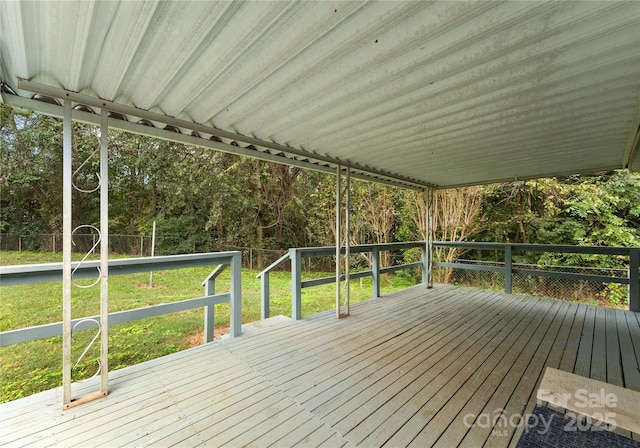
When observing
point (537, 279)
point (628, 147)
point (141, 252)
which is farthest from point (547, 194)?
point (141, 252)

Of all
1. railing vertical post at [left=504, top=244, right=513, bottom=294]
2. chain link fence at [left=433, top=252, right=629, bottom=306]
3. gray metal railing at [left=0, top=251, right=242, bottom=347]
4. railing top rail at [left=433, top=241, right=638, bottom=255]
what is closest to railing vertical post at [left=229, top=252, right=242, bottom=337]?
gray metal railing at [left=0, top=251, right=242, bottom=347]

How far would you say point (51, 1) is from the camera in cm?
114

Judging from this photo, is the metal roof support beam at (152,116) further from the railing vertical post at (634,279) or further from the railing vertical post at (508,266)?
the railing vertical post at (634,279)

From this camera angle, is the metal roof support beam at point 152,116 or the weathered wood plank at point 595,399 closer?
the weathered wood plank at point 595,399

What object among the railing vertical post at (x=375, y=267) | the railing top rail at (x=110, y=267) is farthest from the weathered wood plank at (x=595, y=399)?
the railing vertical post at (x=375, y=267)

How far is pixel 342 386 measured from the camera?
217cm

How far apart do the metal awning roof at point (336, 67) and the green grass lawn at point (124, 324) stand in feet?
9.81

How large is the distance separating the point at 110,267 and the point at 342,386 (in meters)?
2.17

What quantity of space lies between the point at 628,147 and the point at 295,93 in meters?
3.81

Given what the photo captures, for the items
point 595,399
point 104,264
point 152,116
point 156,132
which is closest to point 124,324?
point 104,264

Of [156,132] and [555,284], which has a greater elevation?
[156,132]

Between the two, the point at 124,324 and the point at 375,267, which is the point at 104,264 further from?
the point at 375,267

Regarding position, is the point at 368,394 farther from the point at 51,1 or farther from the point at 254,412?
the point at 51,1

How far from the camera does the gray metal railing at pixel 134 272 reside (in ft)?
6.15
